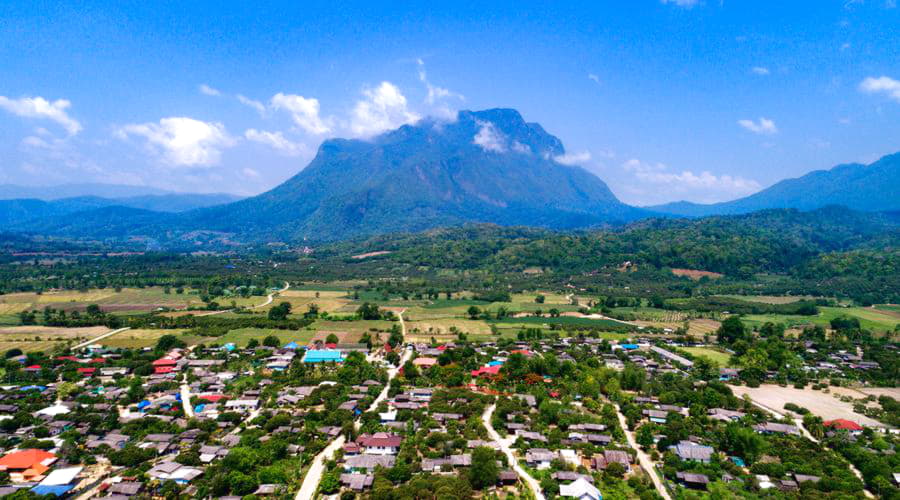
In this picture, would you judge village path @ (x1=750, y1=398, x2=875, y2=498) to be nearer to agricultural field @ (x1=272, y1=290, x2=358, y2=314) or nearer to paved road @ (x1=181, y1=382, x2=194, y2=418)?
paved road @ (x1=181, y1=382, x2=194, y2=418)

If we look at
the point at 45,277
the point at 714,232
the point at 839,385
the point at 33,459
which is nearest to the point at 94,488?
the point at 33,459

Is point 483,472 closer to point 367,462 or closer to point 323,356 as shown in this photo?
point 367,462

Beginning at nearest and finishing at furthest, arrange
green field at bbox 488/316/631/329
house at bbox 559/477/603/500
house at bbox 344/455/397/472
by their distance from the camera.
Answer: house at bbox 559/477/603/500 < house at bbox 344/455/397/472 < green field at bbox 488/316/631/329

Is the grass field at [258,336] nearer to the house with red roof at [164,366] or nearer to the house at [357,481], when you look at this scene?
the house with red roof at [164,366]

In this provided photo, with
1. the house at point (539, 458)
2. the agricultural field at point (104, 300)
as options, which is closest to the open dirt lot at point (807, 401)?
the house at point (539, 458)

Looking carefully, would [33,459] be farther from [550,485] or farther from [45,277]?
[45,277]

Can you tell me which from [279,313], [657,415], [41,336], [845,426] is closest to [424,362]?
[657,415]

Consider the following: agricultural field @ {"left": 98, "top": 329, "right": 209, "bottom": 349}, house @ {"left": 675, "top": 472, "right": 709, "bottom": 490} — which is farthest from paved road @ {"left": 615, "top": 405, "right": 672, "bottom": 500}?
agricultural field @ {"left": 98, "top": 329, "right": 209, "bottom": 349}
